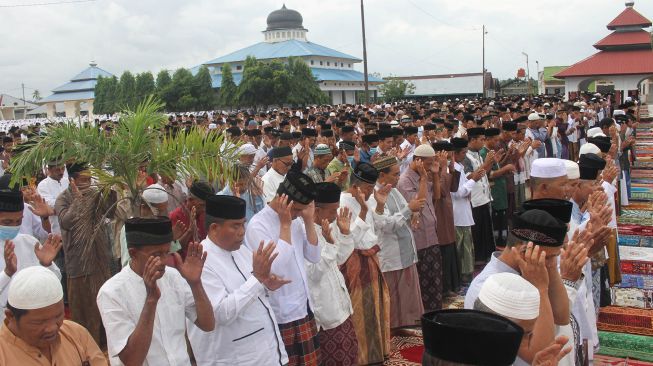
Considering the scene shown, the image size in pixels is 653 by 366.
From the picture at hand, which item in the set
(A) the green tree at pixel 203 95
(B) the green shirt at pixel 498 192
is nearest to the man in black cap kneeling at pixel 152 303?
(B) the green shirt at pixel 498 192

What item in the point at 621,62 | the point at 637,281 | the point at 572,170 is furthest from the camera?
the point at 621,62

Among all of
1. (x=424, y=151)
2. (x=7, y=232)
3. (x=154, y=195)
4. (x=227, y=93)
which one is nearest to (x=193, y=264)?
(x=154, y=195)

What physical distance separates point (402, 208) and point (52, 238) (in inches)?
111

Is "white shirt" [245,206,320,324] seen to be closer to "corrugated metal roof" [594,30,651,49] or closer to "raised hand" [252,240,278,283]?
"raised hand" [252,240,278,283]

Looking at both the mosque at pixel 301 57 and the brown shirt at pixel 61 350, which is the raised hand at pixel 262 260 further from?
the mosque at pixel 301 57

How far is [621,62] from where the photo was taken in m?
33.4

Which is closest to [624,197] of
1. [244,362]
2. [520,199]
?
[520,199]

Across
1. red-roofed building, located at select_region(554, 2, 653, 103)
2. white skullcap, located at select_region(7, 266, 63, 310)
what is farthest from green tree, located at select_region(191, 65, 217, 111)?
white skullcap, located at select_region(7, 266, 63, 310)

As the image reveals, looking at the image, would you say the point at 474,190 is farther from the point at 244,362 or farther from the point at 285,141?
the point at 244,362

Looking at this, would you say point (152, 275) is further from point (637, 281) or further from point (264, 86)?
point (264, 86)

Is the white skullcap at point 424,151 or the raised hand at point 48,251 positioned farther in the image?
the white skullcap at point 424,151

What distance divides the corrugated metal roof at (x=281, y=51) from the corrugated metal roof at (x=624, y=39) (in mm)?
28367

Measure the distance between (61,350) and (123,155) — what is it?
1941 millimetres

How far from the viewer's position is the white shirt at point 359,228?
439 cm
